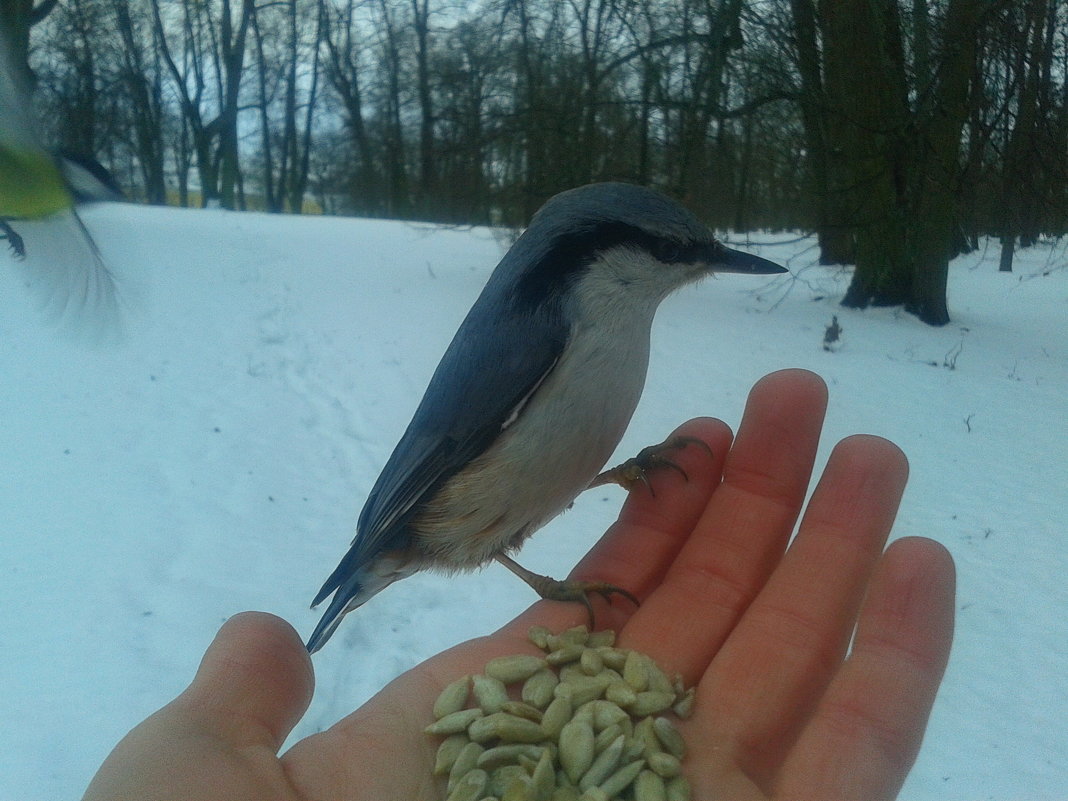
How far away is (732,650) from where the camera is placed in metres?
1.17

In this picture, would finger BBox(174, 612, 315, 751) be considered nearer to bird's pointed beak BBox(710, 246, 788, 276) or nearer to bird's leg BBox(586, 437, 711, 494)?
bird's leg BBox(586, 437, 711, 494)

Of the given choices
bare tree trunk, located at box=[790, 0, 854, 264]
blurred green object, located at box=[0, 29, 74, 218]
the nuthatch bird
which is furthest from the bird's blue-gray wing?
bare tree trunk, located at box=[790, 0, 854, 264]

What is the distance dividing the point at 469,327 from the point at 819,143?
2.03m

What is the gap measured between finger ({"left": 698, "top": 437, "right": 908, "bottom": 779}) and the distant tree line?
1.56m

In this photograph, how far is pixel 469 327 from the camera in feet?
4.20

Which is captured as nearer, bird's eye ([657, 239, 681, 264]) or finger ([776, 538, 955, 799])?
finger ([776, 538, 955, 799])

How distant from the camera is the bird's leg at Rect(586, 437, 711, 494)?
141cm

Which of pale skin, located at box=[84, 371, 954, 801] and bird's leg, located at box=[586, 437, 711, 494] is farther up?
bird's leg, located at box=[586, 437, 711, 494]

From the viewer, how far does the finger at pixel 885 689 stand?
0.96 metres

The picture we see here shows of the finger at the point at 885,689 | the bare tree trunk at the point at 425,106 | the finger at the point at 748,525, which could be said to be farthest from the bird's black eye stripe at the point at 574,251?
the bare tree trunk at the point at 425,106

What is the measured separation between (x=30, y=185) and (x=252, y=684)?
2.14 feet

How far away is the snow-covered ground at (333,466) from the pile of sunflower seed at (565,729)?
0.55 metres

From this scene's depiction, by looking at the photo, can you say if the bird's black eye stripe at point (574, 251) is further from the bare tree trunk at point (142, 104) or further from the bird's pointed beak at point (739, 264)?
the bare tree trunk at point (142, 104)

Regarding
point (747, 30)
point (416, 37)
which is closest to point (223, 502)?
point (416, 37)
